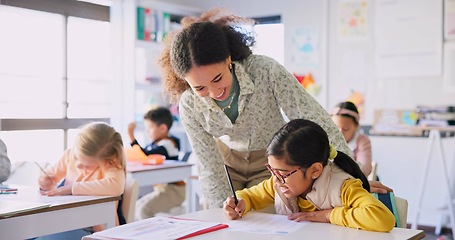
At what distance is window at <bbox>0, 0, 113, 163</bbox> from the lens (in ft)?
16.1

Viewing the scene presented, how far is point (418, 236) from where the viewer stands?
168 cm

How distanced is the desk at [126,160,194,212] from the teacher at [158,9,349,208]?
5.43 ft

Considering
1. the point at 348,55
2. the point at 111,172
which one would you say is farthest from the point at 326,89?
the point at 111,172

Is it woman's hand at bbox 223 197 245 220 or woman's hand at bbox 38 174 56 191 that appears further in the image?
woman's hand at bbox 38 174 56 191

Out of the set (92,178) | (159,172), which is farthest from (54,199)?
(159,172)

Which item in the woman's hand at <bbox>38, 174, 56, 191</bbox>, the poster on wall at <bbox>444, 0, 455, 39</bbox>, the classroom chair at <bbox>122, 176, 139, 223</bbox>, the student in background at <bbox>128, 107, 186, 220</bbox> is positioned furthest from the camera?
the poster on wall at <bbox>444, 0, 455, 39</bbox>

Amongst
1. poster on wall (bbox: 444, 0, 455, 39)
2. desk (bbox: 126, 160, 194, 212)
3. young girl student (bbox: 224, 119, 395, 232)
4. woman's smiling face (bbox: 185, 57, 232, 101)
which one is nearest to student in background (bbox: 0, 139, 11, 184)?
desk (bbox: 126, 160, 194, 212)

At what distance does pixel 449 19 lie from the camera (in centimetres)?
504

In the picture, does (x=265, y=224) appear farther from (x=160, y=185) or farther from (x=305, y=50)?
(x=305, y=50)


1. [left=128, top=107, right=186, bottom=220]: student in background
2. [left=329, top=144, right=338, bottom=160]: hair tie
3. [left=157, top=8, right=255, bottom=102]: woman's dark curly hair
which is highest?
[left=157, top=8, right=255, bottom=102]: woman's dark curly hair

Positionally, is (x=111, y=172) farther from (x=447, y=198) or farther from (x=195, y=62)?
(x=447, y=198)

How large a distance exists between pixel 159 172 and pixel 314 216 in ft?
7.94

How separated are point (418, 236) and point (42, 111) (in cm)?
409

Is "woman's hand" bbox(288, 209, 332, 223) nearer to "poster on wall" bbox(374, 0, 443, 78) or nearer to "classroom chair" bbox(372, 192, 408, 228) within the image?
"classroom chair" bbox(372, 192, 408, 228)
